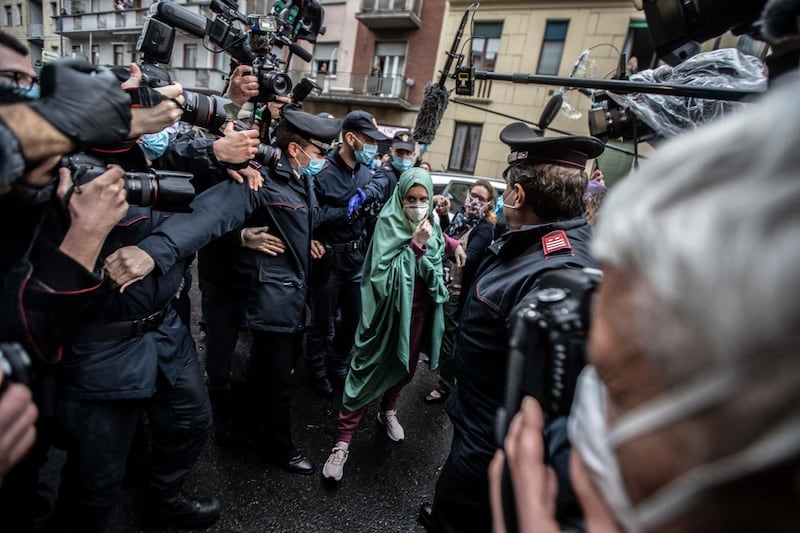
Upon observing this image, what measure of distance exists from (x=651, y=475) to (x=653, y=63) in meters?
12.9

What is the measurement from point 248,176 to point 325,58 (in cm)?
1679

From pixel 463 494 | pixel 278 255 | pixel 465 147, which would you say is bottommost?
pixel 463 494

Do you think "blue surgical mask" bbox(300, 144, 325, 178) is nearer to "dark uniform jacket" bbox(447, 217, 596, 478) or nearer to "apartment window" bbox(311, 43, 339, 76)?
"dark uniform jacket" bbox(447, 217, 596, 478)

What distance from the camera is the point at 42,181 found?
105 centimetres

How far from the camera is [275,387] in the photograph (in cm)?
223

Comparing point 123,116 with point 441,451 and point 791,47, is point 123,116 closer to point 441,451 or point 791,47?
point 791,47

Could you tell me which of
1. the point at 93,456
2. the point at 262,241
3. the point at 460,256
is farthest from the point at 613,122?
the point at 93,456

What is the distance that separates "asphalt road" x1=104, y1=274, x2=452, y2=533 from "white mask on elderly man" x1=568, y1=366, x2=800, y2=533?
1.97 metres

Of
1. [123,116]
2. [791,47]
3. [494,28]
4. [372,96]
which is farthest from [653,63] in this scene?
[123,116]

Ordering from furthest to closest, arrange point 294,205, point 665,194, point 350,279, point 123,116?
point 350,279 → point 294,205 → point 123,116 → point 665,194

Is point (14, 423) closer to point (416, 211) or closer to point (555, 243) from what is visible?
point (555, 243)

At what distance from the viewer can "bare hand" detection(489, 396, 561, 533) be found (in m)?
0.62

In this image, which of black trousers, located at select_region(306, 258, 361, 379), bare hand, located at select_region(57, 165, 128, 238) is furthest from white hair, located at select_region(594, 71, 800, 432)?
black trousers, located at select_region(306, 258, 361, 379)

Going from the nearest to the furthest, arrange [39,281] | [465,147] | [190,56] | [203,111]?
[39,281] → [203,111] → [465,147] → [190,56]
